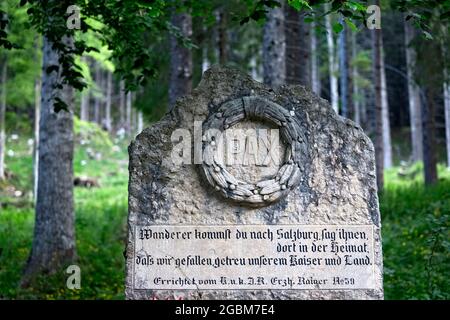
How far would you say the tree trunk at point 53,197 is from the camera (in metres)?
8.21

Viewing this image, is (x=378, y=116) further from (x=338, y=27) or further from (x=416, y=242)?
(x=338, y=27)

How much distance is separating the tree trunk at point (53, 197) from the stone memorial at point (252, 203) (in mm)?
4039

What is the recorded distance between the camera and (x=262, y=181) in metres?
4.61

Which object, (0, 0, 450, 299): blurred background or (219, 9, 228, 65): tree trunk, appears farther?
(219, 9, 228, 65): tree trunk

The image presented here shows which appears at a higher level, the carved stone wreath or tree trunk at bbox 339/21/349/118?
tree trunk at bbox 339/21/349/118

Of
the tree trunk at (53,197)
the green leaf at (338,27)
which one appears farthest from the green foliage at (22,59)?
the green leaf at (338,27)

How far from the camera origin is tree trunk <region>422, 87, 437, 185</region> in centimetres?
1244

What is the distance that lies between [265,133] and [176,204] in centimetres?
101

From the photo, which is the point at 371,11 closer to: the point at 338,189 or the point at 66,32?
the point at 338,189

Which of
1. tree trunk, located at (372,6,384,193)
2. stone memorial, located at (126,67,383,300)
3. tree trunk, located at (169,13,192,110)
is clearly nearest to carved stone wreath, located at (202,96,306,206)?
stone memorial, located at (126,67,383,300)
